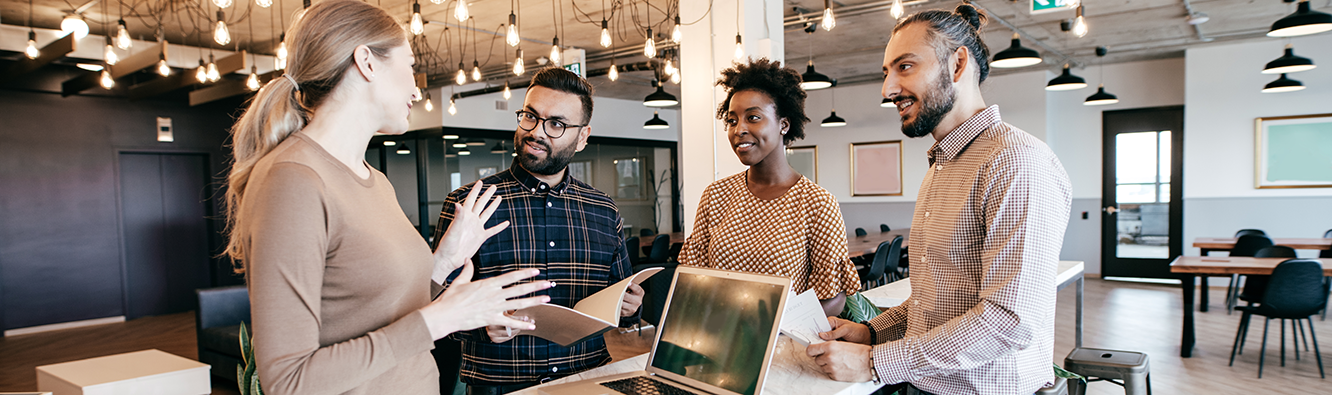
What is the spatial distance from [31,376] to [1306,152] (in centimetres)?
1292

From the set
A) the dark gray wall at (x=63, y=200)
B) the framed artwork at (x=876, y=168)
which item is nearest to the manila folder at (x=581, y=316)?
the dark gray wall at (x=63, y=200)

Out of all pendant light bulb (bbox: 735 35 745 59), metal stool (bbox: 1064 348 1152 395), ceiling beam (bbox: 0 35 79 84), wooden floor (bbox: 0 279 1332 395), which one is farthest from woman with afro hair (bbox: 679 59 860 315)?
ceiling beam (bbox: 0 35 79 84)

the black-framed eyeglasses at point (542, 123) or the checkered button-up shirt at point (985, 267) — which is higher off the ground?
the black-framed eyeglasses at point (542, 123)

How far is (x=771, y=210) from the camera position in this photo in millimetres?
2072

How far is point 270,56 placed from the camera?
8336 millimetres

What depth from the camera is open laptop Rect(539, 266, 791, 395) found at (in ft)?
4.53

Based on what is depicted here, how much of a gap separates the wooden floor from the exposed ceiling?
9.39 ft

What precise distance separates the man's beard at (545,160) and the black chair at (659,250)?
5672 millimetres

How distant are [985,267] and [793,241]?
26.4 inches

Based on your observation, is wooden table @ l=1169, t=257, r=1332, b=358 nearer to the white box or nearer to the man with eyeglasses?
the man with eyeglasses

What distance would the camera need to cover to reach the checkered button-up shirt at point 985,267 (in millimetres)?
1353

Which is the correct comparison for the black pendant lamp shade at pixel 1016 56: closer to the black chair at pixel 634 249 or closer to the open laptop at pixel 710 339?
the black chair at pixel 634 249

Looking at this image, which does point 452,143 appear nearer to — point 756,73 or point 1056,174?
point 756,73

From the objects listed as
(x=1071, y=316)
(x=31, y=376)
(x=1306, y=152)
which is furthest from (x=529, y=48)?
(x=1306, y=152)
